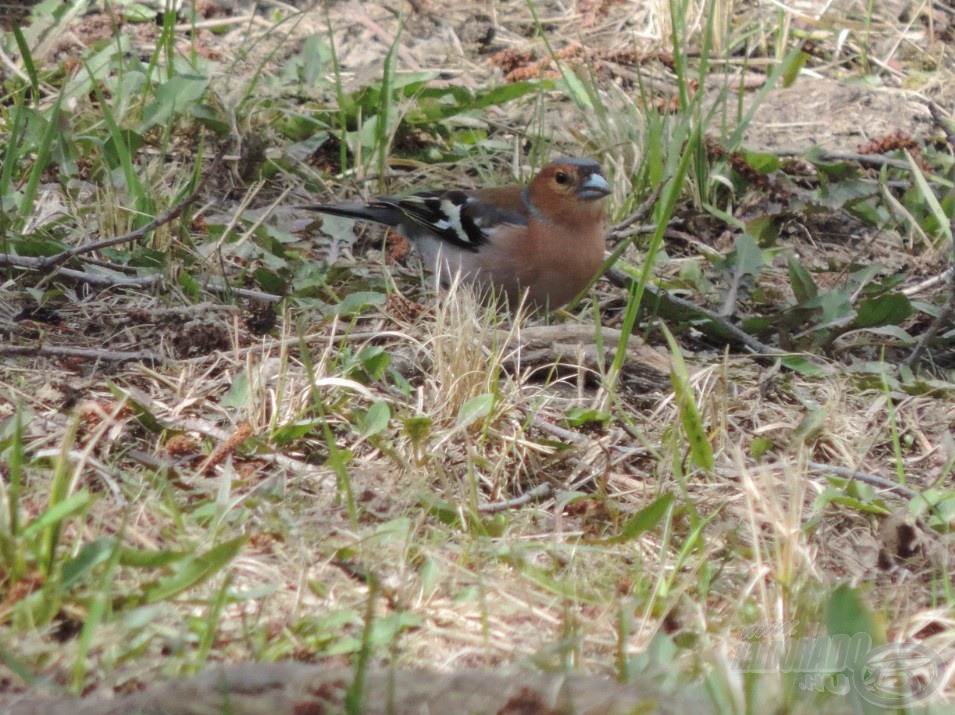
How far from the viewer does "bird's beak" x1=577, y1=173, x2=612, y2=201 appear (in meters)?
4.79

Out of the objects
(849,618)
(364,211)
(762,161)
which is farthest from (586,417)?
(762,161)

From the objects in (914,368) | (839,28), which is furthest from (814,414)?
(839,28)

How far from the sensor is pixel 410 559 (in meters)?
2.58

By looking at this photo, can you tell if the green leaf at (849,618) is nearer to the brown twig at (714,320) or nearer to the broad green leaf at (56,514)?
the broad green leaf at (56,514)

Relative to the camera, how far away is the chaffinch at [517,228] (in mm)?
4793

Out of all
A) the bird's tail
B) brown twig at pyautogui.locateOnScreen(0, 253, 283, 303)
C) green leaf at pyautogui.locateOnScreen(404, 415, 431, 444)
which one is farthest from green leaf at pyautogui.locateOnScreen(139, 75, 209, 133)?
green leaf at pyautogui.locateOnScreen(404, 415, 431, 444)

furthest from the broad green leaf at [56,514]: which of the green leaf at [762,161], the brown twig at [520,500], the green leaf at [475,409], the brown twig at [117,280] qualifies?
the green leaf at [762,161]

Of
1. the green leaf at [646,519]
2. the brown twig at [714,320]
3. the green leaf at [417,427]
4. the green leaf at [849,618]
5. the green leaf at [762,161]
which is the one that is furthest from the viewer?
the green leaf at [762,161]

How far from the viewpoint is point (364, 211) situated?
4895mm

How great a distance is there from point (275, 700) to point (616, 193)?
3721 mm

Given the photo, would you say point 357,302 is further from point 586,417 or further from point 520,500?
point 520,500

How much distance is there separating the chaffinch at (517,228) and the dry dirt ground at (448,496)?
0.71 feet

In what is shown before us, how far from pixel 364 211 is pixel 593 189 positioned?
989 millimetres

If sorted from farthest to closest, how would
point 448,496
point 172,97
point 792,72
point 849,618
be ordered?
point 792,72
point 172,97
point 448,496
point 849,618
